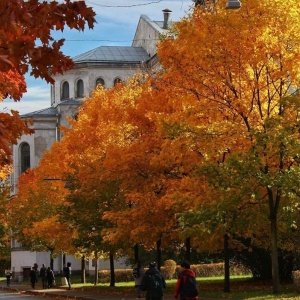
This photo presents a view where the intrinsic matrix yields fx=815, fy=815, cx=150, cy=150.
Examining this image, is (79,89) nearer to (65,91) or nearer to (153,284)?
(65,91)

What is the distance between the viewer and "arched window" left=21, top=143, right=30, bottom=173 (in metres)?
79.2

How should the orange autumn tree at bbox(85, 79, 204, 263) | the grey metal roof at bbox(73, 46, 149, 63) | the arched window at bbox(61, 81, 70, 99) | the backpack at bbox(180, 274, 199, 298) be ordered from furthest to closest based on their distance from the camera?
1. the grey metal roof at bbox(73, 46, 149, 63)
2. the arched window at bbox(61, 81, 70, 99)
3. the orange autumn tree at bbox(85, 79, 204, 263)
4. the backpack at bbox(180, 274, 199, 298)

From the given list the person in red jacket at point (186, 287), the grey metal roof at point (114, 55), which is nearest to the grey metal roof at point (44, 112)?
the grey metal roof at point (114, 55)

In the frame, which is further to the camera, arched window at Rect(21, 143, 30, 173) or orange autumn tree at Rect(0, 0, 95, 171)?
arched window at Rect(21, 143, 30, 173)

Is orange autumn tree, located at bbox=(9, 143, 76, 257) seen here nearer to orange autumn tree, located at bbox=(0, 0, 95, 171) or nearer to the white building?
the white building

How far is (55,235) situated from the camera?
4512 cm

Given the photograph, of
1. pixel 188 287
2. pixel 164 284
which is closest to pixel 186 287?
pixel 188 287

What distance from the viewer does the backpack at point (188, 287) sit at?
17.9m

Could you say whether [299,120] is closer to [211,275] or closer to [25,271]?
[211,275]

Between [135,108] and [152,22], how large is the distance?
49752 mm

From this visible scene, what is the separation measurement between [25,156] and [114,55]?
13980 mm

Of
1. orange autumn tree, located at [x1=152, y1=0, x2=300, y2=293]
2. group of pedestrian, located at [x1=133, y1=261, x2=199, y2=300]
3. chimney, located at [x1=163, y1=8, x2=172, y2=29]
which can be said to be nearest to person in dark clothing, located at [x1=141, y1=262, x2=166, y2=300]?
group of pedestrian, located at [x1=133, y1=261, x2=199, y2=300]

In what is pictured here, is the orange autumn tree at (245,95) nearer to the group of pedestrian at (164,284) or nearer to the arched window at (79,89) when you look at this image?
the group of pedestrian at (164,284)

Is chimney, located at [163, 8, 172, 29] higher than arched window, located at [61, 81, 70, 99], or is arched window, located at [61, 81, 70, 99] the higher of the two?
chimney, located at [163, 8, 172, 29]
